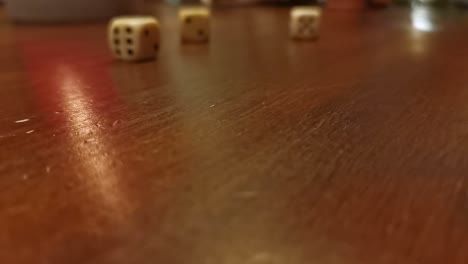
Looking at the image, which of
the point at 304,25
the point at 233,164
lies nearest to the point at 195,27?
the point at 304,25

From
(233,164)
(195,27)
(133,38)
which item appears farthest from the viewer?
(195,27)

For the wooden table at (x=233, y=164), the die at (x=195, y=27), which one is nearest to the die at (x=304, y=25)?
Answer: the die at (x=195, y=27)

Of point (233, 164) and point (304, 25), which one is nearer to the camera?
point (233, 164)

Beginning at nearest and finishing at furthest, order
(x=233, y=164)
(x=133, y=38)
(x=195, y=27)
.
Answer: (x=233, y=164) < (x=133, y=38) < (x=195, y=27)

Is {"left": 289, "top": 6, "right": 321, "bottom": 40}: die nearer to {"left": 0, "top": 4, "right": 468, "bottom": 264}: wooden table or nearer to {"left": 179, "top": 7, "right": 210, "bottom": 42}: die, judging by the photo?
{"left": 179, "top": 7, "right": 210, "bottom": 42}: die

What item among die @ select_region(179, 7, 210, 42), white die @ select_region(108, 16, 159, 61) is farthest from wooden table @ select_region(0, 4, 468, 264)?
die @ select_region(179, 7, 210, 42)

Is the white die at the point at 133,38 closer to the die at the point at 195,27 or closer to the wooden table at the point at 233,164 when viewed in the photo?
the wooden table at the point at 233,164

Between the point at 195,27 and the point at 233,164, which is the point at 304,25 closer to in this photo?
the point at 195,27
